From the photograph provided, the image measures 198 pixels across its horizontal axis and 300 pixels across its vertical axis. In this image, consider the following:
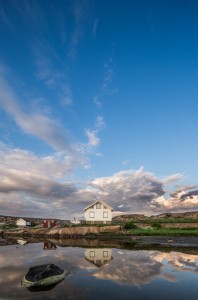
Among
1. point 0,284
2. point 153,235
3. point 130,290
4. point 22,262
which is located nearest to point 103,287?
point 130,290

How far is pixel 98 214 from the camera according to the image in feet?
220

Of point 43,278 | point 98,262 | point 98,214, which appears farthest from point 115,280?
point 98,214

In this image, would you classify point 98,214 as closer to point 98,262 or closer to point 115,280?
point 98,262

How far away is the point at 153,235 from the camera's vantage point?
46.6 m

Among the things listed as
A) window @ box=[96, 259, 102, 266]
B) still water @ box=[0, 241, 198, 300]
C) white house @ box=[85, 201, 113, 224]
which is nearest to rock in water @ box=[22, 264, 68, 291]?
still water @ box=[0, 241, 198, 300]

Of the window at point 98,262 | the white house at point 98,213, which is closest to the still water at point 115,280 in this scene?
the window at point 98,262

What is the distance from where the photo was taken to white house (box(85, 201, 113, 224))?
6656 centimetres

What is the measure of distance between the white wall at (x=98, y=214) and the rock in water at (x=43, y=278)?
170ft

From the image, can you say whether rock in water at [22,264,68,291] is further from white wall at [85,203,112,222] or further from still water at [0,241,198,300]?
white wall at [85,203,112,222]

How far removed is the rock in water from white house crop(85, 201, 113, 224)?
51.8 meters

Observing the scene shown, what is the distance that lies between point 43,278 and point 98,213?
176ft

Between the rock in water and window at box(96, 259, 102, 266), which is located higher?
window at box(96, 259, 102, 266)

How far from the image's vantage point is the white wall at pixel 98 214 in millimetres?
66625

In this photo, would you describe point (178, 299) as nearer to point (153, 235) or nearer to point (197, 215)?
point (153, 235)
